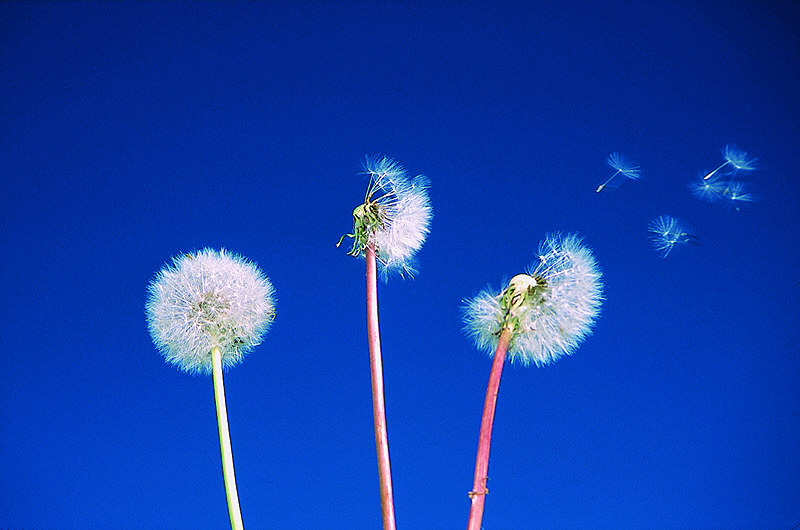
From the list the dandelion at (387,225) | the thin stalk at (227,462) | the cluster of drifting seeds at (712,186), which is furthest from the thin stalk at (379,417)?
the cluster of drifting seeds at (712,186)

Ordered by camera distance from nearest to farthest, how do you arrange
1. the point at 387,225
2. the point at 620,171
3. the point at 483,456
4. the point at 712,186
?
the point at 483,456 → the point at 387,225 → the point at 712,186 → the point at 620,171

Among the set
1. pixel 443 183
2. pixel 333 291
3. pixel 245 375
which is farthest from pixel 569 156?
pixel 245 375

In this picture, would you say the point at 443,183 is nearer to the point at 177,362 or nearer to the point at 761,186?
the point at 761,186

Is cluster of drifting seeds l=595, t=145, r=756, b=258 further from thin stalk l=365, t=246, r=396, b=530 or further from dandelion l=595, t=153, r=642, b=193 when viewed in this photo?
thin stalk l=365, t=246, r=396, b=530

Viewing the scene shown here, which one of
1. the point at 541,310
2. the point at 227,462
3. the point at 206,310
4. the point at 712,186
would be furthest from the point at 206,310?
the point at 712,186

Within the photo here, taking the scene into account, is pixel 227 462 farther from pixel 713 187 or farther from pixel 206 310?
pixel 713 187

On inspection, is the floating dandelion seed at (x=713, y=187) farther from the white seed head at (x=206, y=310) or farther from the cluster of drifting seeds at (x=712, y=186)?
the white seed head at (x=206, y=310)
